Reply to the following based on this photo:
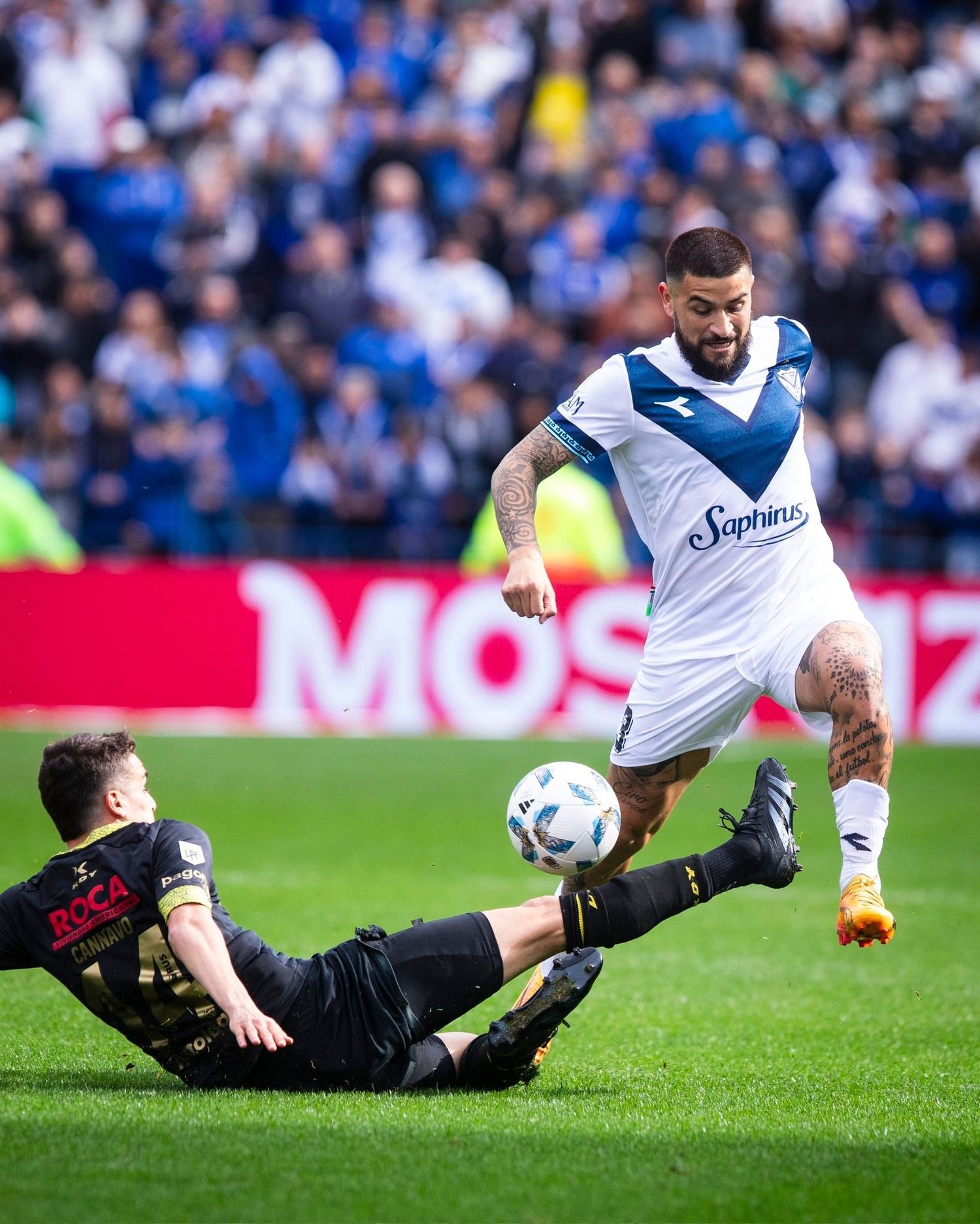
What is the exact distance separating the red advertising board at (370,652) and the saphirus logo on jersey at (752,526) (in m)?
8.09

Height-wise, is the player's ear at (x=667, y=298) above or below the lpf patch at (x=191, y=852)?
above

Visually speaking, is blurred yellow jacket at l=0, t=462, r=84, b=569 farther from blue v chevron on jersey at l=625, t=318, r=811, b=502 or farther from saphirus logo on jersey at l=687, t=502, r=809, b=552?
saphirus logo on jersey at l=687, t=502, r=809, b=552

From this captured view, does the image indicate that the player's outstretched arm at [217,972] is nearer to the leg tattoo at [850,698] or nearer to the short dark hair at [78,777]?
the short dark hair at [78,777]

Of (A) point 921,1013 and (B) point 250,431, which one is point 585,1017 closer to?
(A) point 921,1013

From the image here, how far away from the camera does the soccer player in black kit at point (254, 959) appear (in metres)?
4.69

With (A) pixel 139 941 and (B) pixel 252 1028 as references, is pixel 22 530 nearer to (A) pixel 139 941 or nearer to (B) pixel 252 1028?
(A) pixel 139 941

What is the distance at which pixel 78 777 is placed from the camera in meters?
4.88

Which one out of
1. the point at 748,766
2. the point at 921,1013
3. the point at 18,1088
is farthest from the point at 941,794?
the point at 18,1088

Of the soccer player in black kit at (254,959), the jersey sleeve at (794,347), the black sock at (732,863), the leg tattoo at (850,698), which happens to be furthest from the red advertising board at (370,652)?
the soccer player in black kit at (254,959)

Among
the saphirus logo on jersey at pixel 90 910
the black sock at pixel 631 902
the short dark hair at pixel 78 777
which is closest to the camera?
the saphirus logo on jersey at pixel 90 910

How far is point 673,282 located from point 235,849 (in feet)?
16.8

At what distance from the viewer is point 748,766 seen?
43.5 ft

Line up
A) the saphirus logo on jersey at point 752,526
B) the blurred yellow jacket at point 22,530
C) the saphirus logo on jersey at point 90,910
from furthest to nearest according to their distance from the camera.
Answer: the blurred yellow jacket at point 22,530
the saphirus logo on jersey at point 752,526
the saphirus logo on jersey at point 90,910

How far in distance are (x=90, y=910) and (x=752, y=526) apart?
2.55 m
